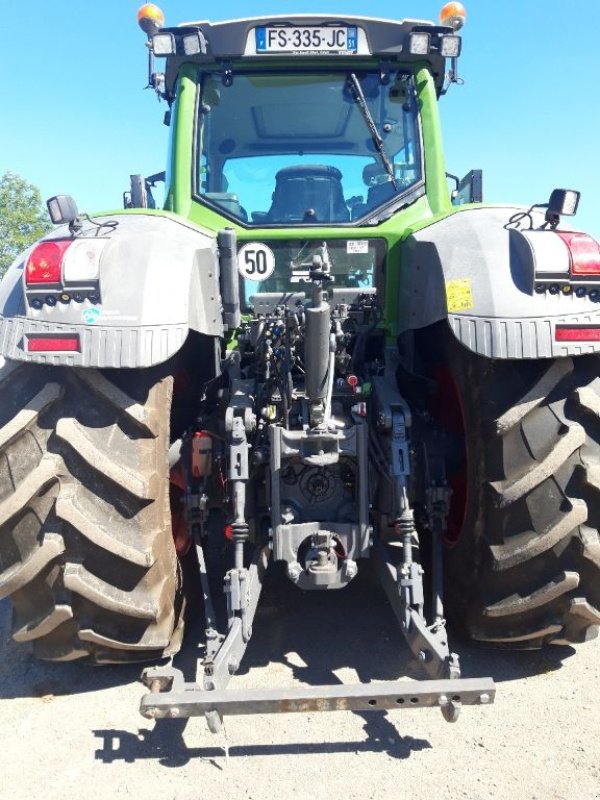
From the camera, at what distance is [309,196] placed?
126 inches

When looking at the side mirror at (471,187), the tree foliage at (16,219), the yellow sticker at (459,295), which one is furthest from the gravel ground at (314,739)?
the tree foliage at (16,219)

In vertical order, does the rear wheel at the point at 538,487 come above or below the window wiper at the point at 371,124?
below

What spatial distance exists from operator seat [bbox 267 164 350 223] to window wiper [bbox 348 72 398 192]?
0.93 ft

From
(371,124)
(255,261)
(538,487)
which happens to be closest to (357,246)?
(255,261)

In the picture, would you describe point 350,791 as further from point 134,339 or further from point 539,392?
point 134,339

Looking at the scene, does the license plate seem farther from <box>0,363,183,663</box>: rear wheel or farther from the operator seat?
<box>0,363,183,663</box>: rear wheel

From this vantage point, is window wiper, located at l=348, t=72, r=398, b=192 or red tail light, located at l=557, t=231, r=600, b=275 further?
window wiper, located at l=348, t=72, r=398, b=192

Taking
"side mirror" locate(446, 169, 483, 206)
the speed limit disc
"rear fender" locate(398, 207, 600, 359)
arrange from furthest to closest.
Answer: "side mirror" locate(446, 169, 483, 206)
the speed limit disc
"rear fender" locate(398, 207, 600, 359)

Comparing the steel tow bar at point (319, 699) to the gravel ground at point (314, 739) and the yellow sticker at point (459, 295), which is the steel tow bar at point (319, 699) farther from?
the yellow sticker at point (459, 295)

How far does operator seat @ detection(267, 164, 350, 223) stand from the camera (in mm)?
3078

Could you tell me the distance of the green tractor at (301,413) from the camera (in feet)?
6.91

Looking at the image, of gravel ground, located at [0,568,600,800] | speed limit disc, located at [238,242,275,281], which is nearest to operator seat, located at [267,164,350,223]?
speed limit disc, located at [238,242,275,281]

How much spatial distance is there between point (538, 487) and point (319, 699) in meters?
1.06

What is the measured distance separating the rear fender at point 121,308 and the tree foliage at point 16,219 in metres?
26.1
